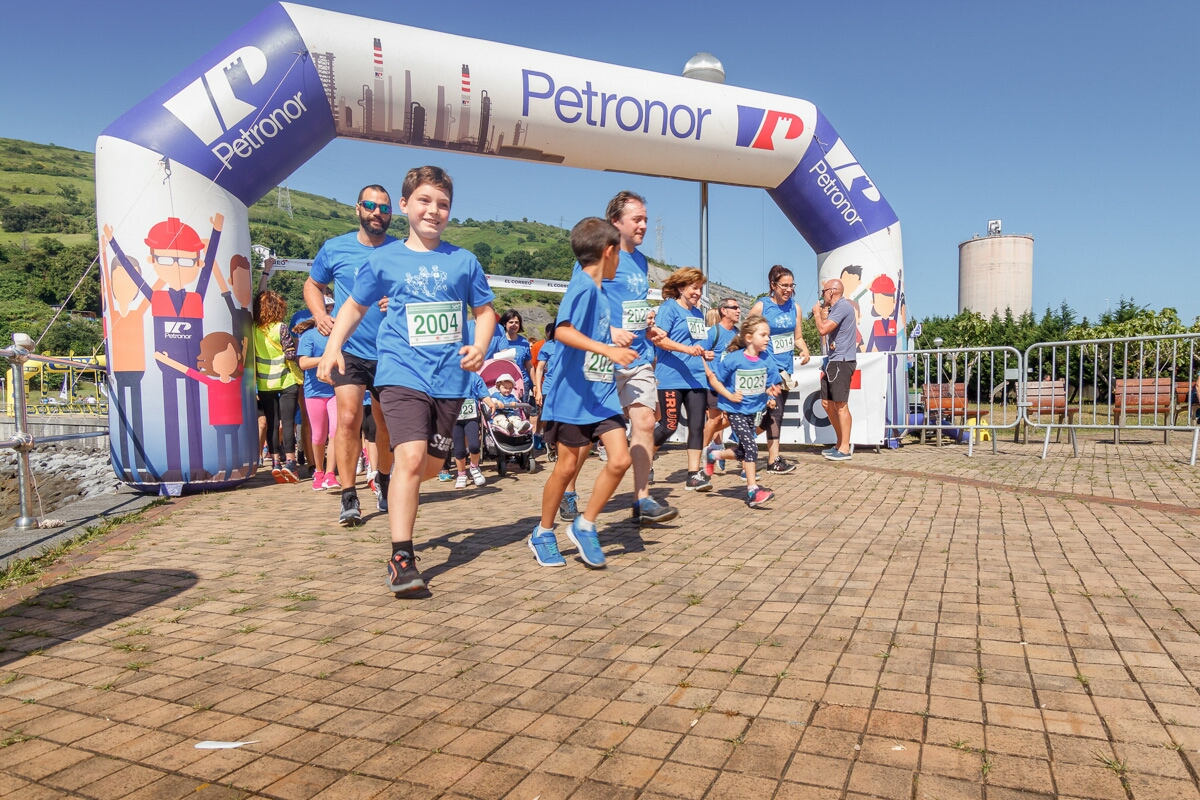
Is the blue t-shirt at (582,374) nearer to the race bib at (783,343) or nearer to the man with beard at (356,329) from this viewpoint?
the man with beard at (356,329)

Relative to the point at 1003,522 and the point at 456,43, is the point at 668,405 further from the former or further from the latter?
the point at 456,43

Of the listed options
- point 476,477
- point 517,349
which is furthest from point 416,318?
point 517,349

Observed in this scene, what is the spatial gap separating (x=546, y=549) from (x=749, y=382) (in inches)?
117

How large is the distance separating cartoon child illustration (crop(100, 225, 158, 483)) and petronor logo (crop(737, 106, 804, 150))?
7475 mm

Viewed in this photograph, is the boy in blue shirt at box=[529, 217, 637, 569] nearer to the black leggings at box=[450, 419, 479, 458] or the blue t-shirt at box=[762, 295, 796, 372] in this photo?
the black leggings at box=[450, 419, 479, 458]

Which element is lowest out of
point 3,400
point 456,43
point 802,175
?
point 3,400

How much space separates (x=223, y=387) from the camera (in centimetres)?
754

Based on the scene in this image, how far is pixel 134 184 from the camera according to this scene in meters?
7.18

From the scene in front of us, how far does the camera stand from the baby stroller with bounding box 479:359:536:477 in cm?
884

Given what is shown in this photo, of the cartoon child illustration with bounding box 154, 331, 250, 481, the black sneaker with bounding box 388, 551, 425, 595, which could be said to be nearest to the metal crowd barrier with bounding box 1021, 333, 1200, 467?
the black sneaker with bounding box 388, 551, 425, 595

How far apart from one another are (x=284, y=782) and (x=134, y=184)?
6806 mm

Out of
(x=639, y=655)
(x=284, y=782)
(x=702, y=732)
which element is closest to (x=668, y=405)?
(x=639, y=655)

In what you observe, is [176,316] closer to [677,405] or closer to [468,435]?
[468,435]

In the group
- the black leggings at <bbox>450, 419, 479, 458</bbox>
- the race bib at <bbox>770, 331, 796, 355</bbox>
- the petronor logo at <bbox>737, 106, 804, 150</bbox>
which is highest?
the petronor logo at <bbox>737, 106, 804, 150</bbox>
